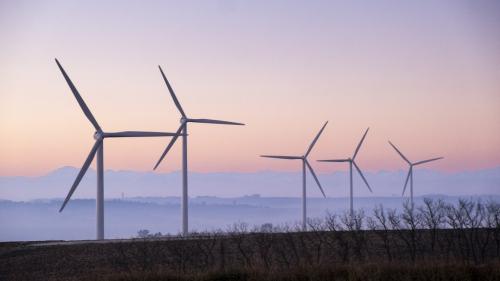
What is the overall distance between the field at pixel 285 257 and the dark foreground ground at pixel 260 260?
0.21 ft

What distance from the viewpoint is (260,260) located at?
54.1 m

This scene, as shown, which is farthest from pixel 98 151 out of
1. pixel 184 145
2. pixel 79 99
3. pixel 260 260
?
pixel 260 260

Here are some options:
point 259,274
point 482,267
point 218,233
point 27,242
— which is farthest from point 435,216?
point 27,242

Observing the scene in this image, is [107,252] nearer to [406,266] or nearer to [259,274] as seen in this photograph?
[259,274]

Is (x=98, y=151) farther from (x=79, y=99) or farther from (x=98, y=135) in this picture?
(x=79, y=99)

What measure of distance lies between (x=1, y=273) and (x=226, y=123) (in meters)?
37.7

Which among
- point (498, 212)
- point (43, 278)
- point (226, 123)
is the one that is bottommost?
point (43, 278)

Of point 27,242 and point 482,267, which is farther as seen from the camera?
point 27,242

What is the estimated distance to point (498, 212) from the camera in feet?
197

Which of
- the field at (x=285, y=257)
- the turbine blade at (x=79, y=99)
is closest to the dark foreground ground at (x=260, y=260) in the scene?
the field at (x=285, y=257)

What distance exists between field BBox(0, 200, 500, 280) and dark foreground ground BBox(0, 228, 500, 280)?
64 millimetres

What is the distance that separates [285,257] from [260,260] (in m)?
2.70

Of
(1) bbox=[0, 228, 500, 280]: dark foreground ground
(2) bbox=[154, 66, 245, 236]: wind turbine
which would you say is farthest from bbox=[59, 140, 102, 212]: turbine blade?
(2) bbox=[154, 66, 245, 236]: wind turbine

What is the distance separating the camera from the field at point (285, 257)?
131 feet
